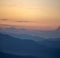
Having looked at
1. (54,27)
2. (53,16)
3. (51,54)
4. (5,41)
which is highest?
(53,16)

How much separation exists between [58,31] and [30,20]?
0.94 ft

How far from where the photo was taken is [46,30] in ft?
4.38

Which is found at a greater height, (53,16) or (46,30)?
(53,16)

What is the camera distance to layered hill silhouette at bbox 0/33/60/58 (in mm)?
1312

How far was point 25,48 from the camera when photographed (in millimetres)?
1335

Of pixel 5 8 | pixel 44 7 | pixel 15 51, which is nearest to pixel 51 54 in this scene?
pixel 15 51

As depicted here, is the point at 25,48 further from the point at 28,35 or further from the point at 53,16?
the point at 53,16

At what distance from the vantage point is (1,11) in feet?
4.53

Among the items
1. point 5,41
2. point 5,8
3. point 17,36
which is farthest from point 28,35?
point 5,8

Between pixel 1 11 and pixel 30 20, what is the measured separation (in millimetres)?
303

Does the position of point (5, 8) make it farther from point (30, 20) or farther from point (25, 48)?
point (25, 48)

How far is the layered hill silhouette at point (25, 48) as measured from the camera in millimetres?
1312

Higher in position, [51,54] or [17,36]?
[17,36]

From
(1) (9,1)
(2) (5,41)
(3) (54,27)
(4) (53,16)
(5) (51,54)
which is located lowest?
(5) (51,54)
